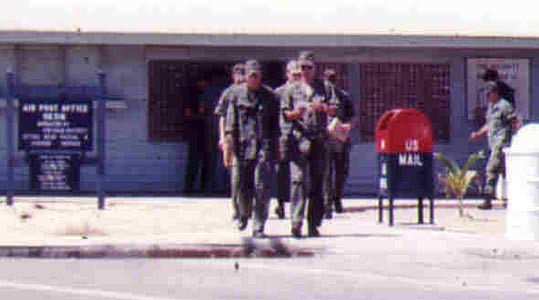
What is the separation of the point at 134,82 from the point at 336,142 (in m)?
5.48

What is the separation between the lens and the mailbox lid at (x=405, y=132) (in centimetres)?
1678

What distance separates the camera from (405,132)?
55.3 ft

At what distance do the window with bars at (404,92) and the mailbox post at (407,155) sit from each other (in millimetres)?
6777

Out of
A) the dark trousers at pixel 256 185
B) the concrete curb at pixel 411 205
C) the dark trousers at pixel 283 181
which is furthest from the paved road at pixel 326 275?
the concrete curb at pixel 411 205

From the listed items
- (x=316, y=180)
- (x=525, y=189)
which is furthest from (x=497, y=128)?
Result: (x=316, y=180)

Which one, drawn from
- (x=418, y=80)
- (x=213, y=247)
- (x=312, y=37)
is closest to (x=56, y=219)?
(x=213, y=247)

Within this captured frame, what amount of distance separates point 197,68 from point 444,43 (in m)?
3.93

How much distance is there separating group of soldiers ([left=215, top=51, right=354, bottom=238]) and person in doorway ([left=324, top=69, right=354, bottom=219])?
0.45m

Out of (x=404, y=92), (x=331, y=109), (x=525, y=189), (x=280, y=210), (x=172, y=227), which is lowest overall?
(x=172, y=227)

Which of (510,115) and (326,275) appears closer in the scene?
(326,275)

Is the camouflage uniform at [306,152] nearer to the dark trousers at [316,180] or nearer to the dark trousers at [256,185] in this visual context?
the dark trousers at [316,180]

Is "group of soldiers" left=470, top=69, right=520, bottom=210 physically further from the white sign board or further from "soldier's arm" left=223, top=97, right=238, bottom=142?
"soldier's arm" left=223, top=97, right=238, bottom=142

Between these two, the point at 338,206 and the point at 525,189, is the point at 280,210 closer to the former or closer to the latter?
the point at 338,206

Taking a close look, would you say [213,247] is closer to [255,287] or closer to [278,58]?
[255,287]
